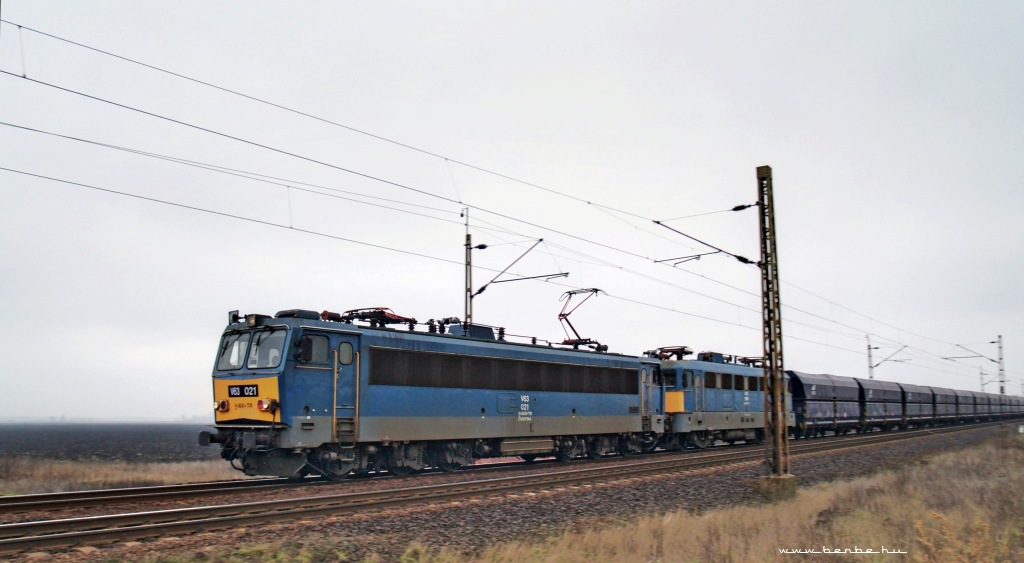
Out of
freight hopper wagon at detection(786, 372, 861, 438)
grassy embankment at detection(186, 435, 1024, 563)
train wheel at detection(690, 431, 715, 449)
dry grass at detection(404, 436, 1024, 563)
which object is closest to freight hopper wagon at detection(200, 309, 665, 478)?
grassy embankment at detection(186, 435, 1024, 563)

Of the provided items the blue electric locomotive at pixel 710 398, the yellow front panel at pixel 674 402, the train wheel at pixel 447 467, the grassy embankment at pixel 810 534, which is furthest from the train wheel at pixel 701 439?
the train wheel at pixel 447 467

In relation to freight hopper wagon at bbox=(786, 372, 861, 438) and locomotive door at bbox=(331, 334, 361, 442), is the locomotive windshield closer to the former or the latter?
locomotive door at bbox=(331, 334, 361, 442)

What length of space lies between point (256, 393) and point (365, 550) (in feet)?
24.8

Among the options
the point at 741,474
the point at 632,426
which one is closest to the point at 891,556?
the point at 741,474

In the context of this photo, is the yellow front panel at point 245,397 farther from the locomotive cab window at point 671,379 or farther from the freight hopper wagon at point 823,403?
the freight hopper wagon at point 823,403

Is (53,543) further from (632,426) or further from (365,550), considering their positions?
(632,426)

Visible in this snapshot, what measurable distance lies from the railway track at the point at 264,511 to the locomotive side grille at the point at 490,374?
311 cm

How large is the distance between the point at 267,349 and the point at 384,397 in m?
3.25

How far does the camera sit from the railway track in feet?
→ 34.3

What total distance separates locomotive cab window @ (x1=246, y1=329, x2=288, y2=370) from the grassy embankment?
6.93 meters

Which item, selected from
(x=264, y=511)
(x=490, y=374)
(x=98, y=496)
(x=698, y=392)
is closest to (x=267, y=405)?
(x=98, y=496)

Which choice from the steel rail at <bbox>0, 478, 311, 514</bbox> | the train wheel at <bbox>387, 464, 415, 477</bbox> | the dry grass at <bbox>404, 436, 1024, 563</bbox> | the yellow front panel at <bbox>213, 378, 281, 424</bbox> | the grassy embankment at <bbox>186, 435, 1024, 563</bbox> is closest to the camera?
the grassy embankment at <bbox>186, 435, 1024, 563</bbox>

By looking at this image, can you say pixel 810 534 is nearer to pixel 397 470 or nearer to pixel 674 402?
pixel 397 470

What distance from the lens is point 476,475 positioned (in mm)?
20156
